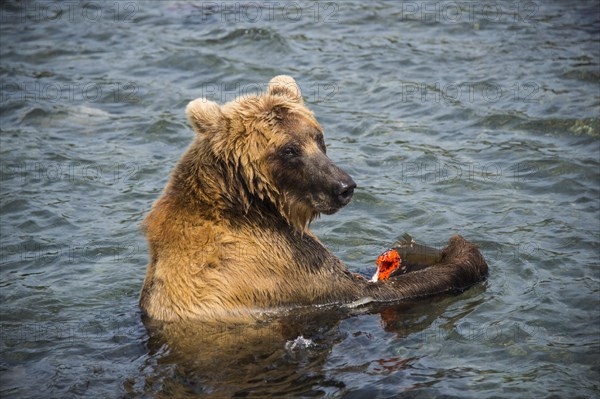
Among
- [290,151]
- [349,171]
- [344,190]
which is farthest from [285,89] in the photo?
[349,171]

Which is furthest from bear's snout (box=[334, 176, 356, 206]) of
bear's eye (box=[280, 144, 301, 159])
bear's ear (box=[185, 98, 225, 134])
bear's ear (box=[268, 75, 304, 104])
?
bear's ear (box=[185, 98, 225, 134])

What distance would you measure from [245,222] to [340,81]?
7.45m

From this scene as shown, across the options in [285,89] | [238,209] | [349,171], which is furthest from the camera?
[349,171]

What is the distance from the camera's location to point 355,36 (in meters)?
16.6

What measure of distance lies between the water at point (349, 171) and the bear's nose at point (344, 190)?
47.2 inches

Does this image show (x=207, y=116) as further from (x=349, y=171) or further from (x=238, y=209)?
(x=349, y=171)

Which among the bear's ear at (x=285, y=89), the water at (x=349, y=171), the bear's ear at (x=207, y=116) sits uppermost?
the bear's ear at (x=285, y=89)

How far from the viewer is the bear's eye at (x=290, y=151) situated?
297 inches

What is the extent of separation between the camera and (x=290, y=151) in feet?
24.8

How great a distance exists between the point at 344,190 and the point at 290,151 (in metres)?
0.59

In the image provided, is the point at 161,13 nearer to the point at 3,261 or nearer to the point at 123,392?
the point at 3,261

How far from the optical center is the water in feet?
24.1

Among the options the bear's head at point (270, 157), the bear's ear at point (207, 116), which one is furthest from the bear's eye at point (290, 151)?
the bear's ear at point (207, 116)

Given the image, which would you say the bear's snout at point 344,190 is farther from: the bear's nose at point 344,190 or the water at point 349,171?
the water at point 349,171
